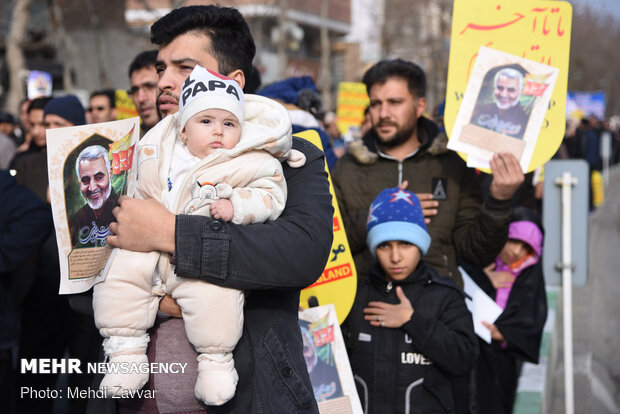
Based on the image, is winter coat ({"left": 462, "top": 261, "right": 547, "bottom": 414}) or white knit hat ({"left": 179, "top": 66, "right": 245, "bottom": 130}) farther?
winter coat ({"left": 462, "top": 261, "right": 547, "bottom": 414})

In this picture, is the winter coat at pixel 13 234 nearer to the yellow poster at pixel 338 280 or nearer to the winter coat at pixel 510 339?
the yellow poster at pixel 338 280

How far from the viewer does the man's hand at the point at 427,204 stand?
415 centimetres

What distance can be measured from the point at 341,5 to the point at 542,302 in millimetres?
42837

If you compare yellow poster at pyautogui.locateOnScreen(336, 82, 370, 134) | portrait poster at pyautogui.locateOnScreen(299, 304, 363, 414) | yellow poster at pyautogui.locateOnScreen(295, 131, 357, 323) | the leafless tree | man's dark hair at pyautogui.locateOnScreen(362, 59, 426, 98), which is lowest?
portrait poster at pyautogui.locateOnScreen(299, 304, 363, 414)

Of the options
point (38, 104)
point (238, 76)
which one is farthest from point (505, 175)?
point (38, 104)

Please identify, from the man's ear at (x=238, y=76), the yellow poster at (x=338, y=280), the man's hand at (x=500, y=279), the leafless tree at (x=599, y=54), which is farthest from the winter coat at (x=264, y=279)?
the leafless tree at (x=599, y=54)

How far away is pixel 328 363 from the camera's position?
3.32 metres

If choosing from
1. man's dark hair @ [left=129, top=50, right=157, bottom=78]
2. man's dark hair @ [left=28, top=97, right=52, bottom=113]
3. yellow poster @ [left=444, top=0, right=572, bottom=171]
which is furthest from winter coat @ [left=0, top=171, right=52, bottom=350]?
yellow poster @ [left=444, top=0, right=572, bottom=171]

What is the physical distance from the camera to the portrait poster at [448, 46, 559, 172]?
3.99 m

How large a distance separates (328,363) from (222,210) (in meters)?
1.36

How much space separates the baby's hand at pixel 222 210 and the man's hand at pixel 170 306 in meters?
0.30

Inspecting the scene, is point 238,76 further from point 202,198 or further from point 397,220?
point 397,220

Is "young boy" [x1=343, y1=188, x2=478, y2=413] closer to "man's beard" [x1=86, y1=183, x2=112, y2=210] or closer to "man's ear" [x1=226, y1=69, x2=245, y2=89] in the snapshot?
"man's ear" [x1=226, y1=69, x2=245, y2=89]

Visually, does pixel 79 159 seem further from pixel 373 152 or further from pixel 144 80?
pixel 144 80
